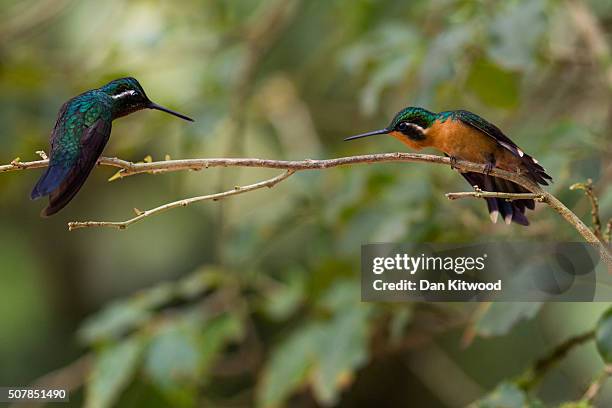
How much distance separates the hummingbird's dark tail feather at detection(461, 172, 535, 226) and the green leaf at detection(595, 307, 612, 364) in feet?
2.41

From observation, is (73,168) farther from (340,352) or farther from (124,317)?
(124,317)

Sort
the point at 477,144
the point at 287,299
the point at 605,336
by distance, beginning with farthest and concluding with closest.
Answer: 1. the point at 287,299
2. the point at 605,336
3. the point at 477,144

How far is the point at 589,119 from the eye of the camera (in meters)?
3.79

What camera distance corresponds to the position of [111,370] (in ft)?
9.93

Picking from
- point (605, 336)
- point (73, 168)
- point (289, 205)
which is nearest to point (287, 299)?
point (289, 205)

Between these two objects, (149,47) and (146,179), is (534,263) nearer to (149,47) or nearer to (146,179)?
(149,47)

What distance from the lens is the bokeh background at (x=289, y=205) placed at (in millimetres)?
2709

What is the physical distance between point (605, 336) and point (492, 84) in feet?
3.79

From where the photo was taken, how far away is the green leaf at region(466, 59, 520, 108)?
8.85 ft

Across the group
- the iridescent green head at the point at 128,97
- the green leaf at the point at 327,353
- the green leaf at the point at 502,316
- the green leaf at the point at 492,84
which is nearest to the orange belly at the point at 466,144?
the iridescent green head at the point at 128,97

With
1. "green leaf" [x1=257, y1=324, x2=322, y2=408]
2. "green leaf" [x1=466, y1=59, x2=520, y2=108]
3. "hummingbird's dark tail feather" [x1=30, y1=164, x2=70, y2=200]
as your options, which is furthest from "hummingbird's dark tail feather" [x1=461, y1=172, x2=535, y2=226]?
"green leaf" [x1=257, y1=324, x2=322, y2=408]

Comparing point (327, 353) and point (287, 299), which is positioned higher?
point (287, 299)

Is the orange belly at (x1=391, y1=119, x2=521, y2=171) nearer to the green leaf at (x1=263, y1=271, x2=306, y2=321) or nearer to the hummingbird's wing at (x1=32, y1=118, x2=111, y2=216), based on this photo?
the hummingbird's wing at (x1=32, y1=118, x2=111, y2=216)

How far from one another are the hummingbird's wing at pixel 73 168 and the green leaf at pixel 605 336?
3.94 feet
